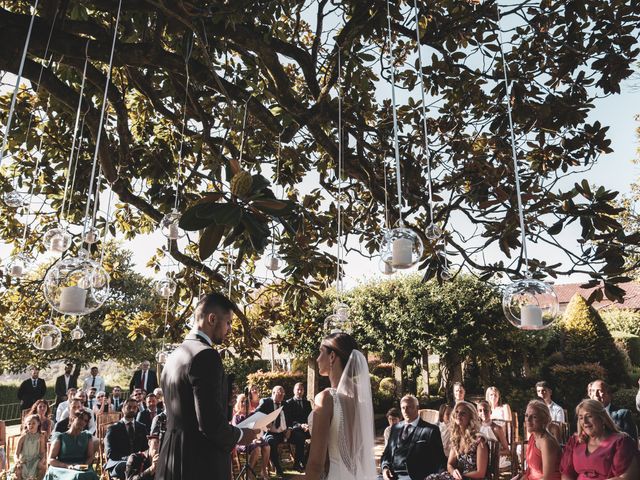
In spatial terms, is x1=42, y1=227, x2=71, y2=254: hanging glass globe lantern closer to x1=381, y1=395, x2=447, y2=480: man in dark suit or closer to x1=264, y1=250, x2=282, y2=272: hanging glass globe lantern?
x1=264, y1=250, x2=282, y2=272: hanging glass globe lantern

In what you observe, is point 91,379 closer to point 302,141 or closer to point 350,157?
point 302,141

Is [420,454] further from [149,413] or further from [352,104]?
[149,413]

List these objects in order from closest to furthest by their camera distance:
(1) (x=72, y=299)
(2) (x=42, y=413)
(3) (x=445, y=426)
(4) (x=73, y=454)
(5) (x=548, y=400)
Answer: (1) (x=72, y=299) < (4) (x=73, y=454) < (3) (x=445, y=426) < (5) (x=548, y=400) < (2) (x=42, y=413)

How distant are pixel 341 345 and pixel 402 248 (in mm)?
1113

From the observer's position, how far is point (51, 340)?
3.08 meters

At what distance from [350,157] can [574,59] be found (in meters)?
1.68

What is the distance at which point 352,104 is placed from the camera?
394cm

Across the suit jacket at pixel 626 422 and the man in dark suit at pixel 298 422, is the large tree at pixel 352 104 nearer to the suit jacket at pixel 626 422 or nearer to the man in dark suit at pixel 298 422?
the suit jacket at pixel 626 422

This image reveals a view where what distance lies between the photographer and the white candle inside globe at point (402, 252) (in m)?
1.76

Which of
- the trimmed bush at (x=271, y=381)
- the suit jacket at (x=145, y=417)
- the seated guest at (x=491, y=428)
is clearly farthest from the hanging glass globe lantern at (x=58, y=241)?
the trimmed bush at (x=271, y=381)

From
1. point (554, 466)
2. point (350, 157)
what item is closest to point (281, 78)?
point (350, 157)

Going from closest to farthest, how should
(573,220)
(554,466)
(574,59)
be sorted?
(573,220) < (574,59) < (554,466)

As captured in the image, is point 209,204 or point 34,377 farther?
point 34,377

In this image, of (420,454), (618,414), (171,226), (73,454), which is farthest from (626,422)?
(73,454)
